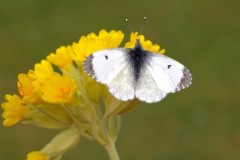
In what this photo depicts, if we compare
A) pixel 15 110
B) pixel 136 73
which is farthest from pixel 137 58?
pixel 15 110

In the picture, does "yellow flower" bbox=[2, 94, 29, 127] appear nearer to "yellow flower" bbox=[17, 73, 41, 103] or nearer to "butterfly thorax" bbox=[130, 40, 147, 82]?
"yellow flower" bbox=[17, 73, 41, 103]

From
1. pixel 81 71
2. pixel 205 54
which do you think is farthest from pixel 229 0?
pixel 81 71

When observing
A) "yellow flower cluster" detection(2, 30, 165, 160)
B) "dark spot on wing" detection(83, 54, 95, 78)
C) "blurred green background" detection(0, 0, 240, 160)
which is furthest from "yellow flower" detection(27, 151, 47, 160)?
"blurred green background" detection(0, 0, 240, 160)

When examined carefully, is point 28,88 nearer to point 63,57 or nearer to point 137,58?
point 63,57

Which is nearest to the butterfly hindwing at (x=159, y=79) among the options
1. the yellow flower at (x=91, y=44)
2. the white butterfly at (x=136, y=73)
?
the white butterfly at (x=136, y=73)

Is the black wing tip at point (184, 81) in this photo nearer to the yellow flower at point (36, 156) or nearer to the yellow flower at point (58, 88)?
the yellow flower at point (58, 88)
